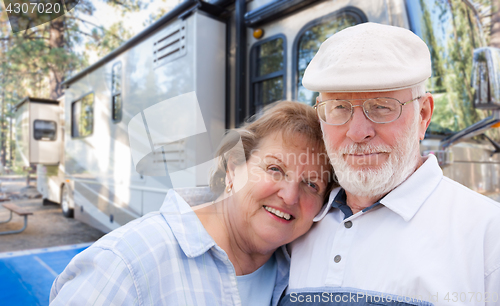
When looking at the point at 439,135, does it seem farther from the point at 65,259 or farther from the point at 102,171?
the point at 102,171

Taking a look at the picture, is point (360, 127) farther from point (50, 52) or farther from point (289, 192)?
point (50, 52)

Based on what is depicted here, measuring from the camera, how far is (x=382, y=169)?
1186 millimetres

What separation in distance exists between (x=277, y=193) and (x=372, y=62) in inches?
24.2

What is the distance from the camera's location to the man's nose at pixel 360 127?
1.17 metres

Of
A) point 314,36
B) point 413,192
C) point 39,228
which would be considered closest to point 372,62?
point 413,192

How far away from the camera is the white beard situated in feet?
3.88

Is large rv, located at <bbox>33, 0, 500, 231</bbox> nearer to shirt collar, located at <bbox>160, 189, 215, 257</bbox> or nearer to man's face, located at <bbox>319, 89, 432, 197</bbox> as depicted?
shirt collar, located at <bbox>160, 189, 215, 257</bbox>

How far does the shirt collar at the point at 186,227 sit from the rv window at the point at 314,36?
150 cm

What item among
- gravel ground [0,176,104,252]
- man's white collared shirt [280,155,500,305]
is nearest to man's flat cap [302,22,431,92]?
man's white collared shirt [280,155,500,305]

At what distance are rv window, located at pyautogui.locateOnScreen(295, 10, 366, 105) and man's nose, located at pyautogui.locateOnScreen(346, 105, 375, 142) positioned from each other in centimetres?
133

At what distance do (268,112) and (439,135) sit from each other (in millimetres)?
1347

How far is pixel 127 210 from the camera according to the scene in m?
4.16

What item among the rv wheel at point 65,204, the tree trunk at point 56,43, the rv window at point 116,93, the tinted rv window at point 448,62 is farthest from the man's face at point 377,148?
the rv wheel at point 65,204

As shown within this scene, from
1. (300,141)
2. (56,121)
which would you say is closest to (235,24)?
(300,141)
